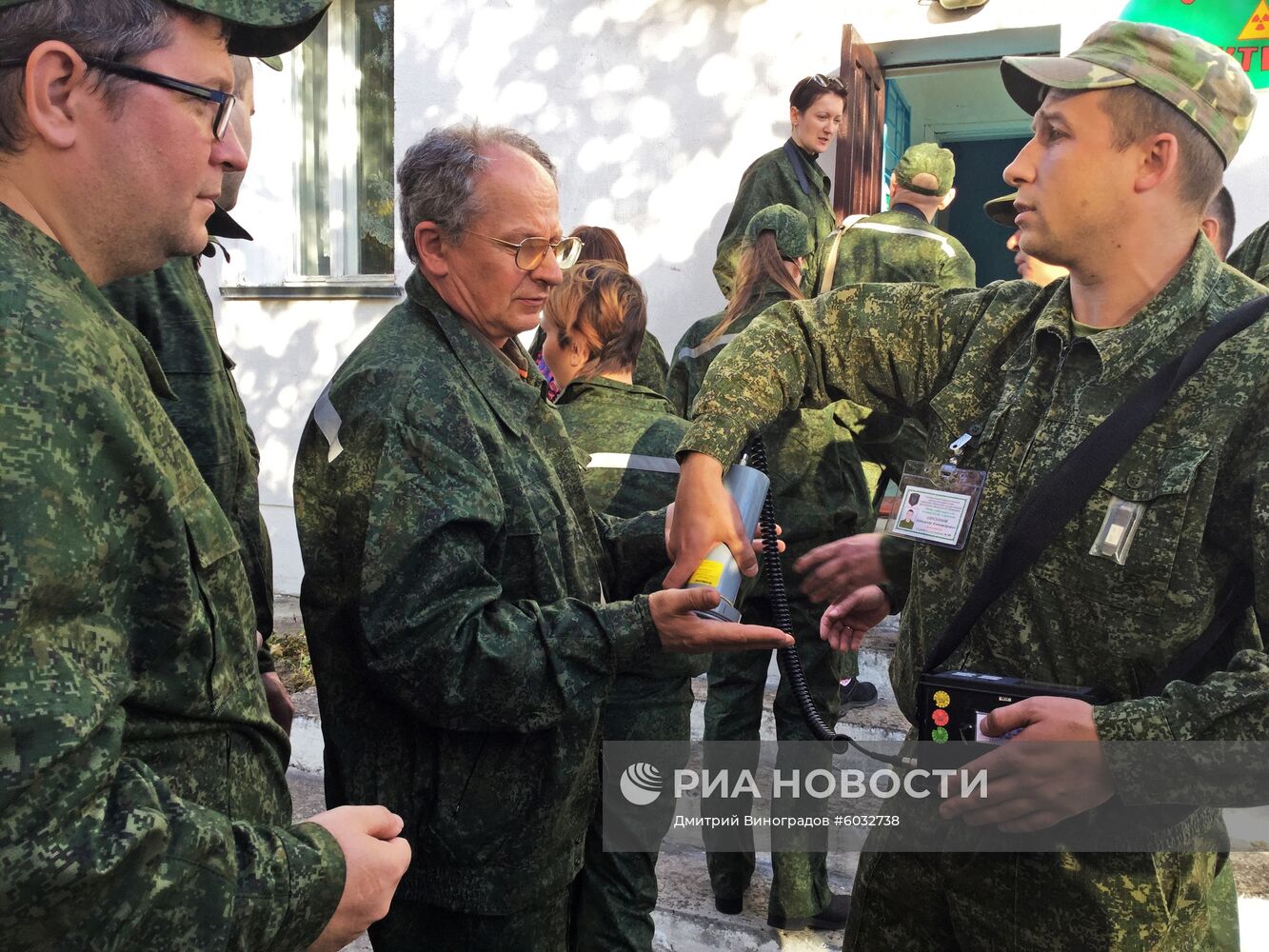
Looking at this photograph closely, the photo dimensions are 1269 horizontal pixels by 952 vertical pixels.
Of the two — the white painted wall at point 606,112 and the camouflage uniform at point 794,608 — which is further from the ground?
the white painted wall at point 606,112

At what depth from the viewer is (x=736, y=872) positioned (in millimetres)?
3666

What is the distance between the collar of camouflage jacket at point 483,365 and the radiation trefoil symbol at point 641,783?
138 cm

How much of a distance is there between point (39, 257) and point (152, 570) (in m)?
0.35

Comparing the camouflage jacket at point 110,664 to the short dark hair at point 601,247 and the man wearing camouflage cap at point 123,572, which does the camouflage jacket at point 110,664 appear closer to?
the man wearing camouflage cap at point 123,572

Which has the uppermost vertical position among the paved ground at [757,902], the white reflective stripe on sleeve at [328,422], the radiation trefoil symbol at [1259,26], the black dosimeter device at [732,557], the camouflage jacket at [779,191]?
the radiation trefoil symbol at [1259,26]

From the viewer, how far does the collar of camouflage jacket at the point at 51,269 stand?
1.05 m

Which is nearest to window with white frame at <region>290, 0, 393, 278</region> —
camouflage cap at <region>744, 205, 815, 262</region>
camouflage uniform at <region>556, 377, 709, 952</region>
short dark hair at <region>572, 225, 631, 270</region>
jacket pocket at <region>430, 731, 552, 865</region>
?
short dark hair at <region>572, 225, 631, 270</region>

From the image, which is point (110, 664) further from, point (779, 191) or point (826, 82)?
point (826, 82)

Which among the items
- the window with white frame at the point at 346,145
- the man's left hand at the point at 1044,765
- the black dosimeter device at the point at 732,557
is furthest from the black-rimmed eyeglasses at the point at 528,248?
the window with white frame at the point at 346,145

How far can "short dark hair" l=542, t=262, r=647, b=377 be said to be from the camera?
10.9ft

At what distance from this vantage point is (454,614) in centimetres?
183

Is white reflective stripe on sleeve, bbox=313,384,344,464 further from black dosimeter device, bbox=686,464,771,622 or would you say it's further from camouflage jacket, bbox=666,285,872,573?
camouflage jacket, bbox=666,285,872,573

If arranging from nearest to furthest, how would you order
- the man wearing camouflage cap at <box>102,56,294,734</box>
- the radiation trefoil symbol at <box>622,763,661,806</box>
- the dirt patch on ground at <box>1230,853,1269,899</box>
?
the man wearing camouflage cap at <box>102,56,294,734</box> < the radiation trefoil symbol at <box>622,763,661,806</box> < the dirt patch on ground at <box>1230,853,1269,899</box>

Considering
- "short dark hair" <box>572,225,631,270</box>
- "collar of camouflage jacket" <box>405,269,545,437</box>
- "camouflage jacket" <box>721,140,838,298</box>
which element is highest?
"camouflage jacket" <box>721,140,838,298</box>
